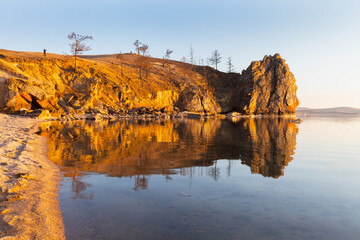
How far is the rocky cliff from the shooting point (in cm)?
3372

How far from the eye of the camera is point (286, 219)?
161 inches

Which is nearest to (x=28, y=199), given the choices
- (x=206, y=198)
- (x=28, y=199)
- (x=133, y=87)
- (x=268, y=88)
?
(x=28, y=199)

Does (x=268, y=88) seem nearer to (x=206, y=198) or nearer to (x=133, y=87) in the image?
(x=133, y=87)

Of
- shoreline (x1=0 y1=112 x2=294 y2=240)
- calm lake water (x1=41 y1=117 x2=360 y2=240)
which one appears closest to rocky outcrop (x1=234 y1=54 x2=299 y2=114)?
calm lake water (x1=41 y1=117 x2=360 y2=240)

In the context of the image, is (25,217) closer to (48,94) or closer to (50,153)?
(50,153)

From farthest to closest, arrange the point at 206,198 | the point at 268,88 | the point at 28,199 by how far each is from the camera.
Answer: the point at 268,88, the point at 206,198, the point at 28,199

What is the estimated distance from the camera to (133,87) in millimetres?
58656

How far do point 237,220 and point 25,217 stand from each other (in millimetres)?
3626

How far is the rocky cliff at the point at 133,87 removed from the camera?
33719 mm

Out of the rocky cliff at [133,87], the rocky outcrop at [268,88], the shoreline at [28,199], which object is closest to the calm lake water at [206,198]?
the shoreline at [28,199]

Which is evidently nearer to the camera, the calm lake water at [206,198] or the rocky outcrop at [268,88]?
the calm lake water at [206,198]

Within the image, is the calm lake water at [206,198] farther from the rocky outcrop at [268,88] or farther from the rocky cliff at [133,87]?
the rocky outcrop at [268,88]

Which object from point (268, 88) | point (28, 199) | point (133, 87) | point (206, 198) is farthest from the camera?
point (268, 88)

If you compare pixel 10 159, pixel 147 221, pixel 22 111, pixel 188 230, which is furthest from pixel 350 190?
pixel 22 111
